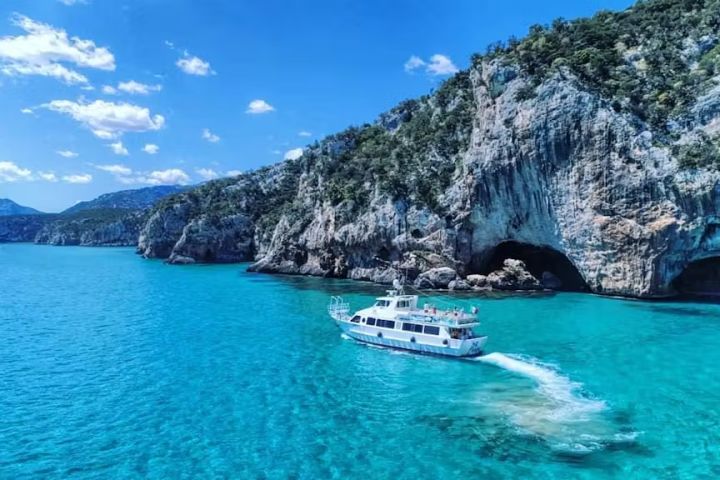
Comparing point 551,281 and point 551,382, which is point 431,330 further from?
point 551,281

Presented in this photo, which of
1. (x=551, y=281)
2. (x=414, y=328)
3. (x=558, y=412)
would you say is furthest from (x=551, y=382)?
(x=551, y=281)

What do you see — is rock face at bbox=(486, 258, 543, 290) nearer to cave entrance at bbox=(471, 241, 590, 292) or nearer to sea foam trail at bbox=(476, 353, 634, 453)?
cave entrance at bbox=(471, 241, 590, 292)

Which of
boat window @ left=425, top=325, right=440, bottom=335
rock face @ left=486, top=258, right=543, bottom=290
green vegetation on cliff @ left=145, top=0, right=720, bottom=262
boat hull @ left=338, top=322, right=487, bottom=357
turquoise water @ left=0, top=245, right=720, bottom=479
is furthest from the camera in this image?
rock face @ left=486, top=258, right=543, bottom=290

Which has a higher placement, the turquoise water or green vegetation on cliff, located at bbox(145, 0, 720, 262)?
green vegetation on cliff, located at bbox(145, 0, 720, 262)

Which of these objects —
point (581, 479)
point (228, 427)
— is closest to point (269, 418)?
point (228, 427)

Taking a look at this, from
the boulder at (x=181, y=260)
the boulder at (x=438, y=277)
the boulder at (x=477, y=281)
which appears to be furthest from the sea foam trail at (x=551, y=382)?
the boulder at (x=181, y=260)

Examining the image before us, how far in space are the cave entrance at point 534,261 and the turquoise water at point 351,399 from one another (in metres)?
15.0

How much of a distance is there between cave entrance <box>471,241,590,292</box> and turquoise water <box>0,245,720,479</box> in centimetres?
1499

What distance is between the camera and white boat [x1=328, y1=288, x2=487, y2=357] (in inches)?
1270

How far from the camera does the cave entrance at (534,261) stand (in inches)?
2392

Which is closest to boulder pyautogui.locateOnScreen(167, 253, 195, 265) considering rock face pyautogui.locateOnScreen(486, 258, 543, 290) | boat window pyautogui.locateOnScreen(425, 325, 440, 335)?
rock face pyautogui.locateOnScreen(486, 258, 543, 290)

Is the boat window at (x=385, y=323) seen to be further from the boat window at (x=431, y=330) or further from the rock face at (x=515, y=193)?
the rock face at (x=515, y=193)

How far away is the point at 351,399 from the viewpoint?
25.3m

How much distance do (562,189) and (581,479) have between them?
40.6 m
